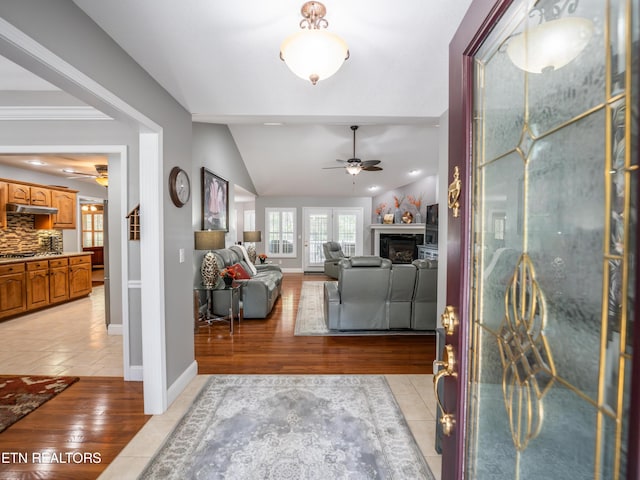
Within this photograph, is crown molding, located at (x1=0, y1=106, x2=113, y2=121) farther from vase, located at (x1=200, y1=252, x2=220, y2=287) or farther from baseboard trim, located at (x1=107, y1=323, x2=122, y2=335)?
baseboard trim, located at (x1=107, y1=323, x2=122, y2=335)

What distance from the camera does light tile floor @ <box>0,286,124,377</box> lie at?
2.83 metres

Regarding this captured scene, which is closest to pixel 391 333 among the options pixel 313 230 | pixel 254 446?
pixel 254 446

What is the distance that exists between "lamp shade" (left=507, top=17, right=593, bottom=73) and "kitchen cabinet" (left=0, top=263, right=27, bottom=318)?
20.1ft

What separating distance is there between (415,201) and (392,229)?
1.04m

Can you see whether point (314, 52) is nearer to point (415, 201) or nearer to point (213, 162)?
point (213, 162)

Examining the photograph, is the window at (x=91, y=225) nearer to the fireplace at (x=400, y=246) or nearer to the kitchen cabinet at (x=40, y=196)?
the kitchen cabinet at (x=40, y=196)

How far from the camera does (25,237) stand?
5.13 metres

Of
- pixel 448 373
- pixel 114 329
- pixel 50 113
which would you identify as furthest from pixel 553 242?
pixel 114 329

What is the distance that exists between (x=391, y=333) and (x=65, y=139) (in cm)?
399

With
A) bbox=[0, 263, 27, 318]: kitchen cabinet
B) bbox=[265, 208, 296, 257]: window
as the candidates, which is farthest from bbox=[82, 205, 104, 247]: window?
bbox=[265, 208, 296, 257]: window

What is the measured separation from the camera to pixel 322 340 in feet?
11.7

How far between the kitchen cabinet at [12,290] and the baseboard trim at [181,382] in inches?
144

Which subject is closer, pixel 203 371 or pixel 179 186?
pixel 179 186

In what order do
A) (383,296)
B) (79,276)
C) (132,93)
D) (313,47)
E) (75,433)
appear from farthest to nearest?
(79,276) → (383,296) → (75,433) → (132,93) → (313,47)
